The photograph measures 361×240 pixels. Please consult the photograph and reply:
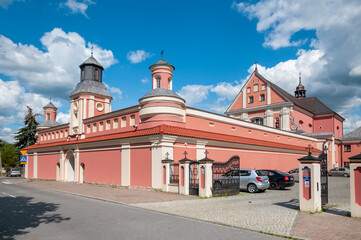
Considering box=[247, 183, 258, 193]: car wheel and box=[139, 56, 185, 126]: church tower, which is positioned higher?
box=[139, 56, 185, 126]: church tower

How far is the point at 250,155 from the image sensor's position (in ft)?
87.5

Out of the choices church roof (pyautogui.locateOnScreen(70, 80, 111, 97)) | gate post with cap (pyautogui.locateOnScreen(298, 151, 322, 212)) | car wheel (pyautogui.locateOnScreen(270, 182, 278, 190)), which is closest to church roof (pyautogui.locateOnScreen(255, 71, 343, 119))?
church roof (pyautogui.locateOnScreen(70, 80, 111, 97))

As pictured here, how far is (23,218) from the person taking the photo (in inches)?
371

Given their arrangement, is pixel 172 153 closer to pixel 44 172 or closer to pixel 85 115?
pixel 85 115

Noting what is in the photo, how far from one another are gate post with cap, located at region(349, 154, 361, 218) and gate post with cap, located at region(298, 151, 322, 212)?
1.25 metres

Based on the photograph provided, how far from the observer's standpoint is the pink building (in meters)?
19.8

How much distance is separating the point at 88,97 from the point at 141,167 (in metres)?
13.3

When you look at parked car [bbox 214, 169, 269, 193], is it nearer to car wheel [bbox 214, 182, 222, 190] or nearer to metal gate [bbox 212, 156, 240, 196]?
metal gate [bbox 212, 156, 240, 196]

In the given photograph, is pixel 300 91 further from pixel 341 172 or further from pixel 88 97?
pixel 88 97

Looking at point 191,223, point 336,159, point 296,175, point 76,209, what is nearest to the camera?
point 191,223

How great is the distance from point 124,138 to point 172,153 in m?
4.40

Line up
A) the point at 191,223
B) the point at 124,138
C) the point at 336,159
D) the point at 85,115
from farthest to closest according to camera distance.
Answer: the point at 336,159 → the point at 85,115 → the point at 124,138 → the point at 191,223

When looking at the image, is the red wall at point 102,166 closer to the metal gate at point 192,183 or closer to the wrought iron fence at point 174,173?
the wrought iron fence at point 174,173

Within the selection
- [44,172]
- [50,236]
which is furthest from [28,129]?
[50,236]
